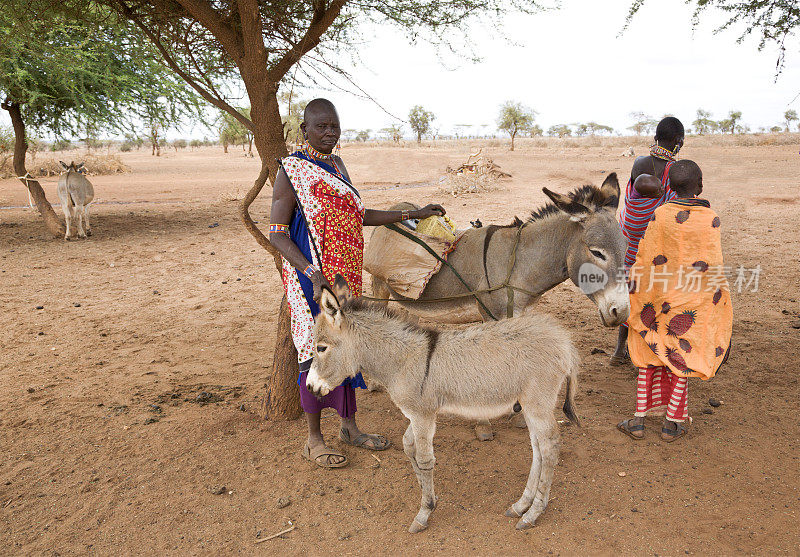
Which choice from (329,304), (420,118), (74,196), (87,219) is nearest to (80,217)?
(87,219)

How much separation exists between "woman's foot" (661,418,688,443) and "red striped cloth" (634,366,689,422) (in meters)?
0.07

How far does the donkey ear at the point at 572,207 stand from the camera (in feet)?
12.1

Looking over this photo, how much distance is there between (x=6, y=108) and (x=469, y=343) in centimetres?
1550

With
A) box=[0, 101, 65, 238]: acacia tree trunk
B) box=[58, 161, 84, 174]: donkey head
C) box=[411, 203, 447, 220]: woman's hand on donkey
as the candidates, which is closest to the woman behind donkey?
box=[411, 203, 447, 220]: woman's hand on donkey

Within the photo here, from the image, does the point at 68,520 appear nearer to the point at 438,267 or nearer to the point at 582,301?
the point at 438,267

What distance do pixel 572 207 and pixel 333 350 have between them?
6.59ft

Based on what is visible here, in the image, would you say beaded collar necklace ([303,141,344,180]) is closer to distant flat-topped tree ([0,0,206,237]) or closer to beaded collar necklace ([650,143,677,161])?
beaded collar necklace ([650,143,677,161])

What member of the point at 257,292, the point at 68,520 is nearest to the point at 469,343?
the point at 68,520

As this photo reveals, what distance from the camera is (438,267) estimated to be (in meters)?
4.39

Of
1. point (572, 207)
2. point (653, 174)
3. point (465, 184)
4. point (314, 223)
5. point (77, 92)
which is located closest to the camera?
point (314, 223)

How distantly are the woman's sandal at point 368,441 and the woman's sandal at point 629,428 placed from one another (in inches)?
76.6

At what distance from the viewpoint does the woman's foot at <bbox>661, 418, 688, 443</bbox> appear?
408cm

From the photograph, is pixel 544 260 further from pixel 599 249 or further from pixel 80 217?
pixel 80 217

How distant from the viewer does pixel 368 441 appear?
163 inches
